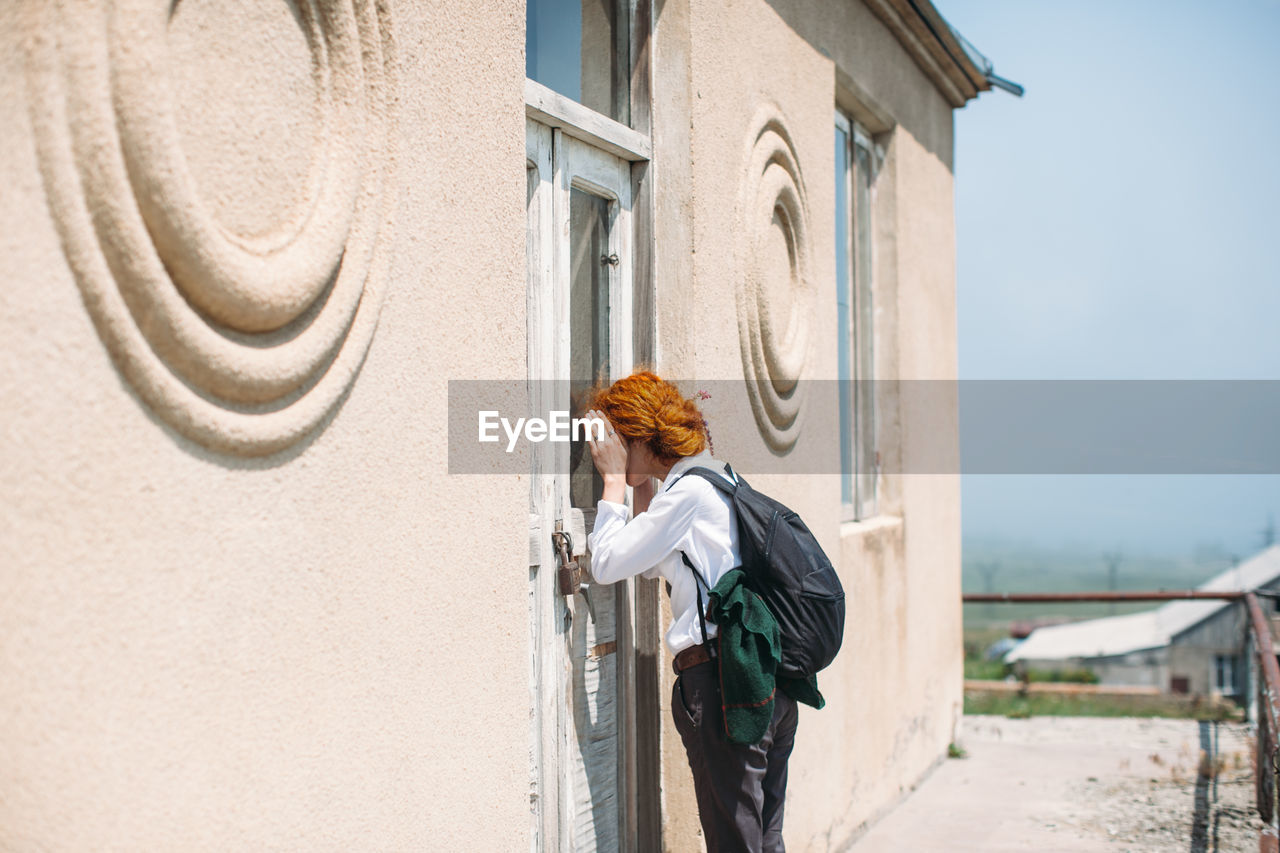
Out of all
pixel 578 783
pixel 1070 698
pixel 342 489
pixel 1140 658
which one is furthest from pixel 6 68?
pixel 1140 658

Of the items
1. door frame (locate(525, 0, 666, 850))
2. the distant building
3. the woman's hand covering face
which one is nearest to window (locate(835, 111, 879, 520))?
door frame (locate(525, 0, 666, 850))

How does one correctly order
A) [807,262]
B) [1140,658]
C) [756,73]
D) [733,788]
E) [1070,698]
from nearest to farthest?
[733,788]
[756,73]
[807,262]
[1070,698]
[1140,658]

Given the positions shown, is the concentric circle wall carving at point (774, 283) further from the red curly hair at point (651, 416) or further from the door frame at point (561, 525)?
the red curly hair at point (651, 416)

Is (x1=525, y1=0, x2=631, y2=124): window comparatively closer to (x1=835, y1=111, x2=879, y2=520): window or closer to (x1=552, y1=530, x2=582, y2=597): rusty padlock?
(x1=552, y1=530, x2=582, y2=597): rusty padlock

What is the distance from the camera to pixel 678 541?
2.76 meters

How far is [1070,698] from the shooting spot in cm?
959

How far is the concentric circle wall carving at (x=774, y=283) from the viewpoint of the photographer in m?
3.84

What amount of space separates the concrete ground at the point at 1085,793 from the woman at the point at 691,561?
2.20m

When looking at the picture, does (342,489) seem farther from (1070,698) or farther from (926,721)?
(1070,698)

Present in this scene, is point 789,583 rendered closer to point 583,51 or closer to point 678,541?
point 678,541

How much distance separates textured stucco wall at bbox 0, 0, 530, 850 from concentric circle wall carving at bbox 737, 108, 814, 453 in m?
1.48

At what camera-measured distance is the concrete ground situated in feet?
16.2

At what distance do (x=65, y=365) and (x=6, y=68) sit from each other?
402mm

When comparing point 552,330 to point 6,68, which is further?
point 552,330
